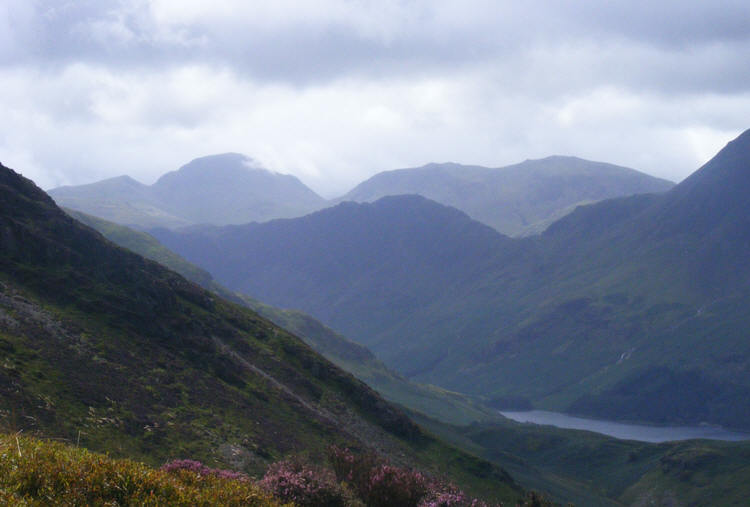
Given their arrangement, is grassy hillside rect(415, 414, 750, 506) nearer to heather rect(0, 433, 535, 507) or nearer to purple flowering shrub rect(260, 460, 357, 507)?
purple flowering shrub rect(260, 460, 357, 507)

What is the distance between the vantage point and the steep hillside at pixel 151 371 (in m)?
49.5

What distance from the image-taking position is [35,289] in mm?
68688

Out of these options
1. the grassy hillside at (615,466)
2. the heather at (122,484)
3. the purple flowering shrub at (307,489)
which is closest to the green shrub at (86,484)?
the heather at (122,484)

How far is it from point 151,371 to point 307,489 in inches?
1757

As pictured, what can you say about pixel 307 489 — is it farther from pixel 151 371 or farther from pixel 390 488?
pixel 151 371

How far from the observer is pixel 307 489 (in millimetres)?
24500

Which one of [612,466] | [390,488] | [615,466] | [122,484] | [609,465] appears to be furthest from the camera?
[609,465]

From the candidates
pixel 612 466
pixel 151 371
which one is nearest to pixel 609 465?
pixel 612 466

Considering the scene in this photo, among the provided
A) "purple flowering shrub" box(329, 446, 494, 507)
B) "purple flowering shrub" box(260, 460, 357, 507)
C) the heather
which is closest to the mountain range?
"purple flowering shrub" box(329, 446, 494, 507)

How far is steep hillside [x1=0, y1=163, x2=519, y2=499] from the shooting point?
49.5 metres

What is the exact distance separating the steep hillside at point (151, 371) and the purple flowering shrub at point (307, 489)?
2014cm

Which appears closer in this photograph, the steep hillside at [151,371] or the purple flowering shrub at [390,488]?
the purple flowering shrub at [390,488]

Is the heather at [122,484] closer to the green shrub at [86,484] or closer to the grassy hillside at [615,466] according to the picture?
the green shrub at [86,484]

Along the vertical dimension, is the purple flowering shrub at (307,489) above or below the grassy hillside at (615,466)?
above
